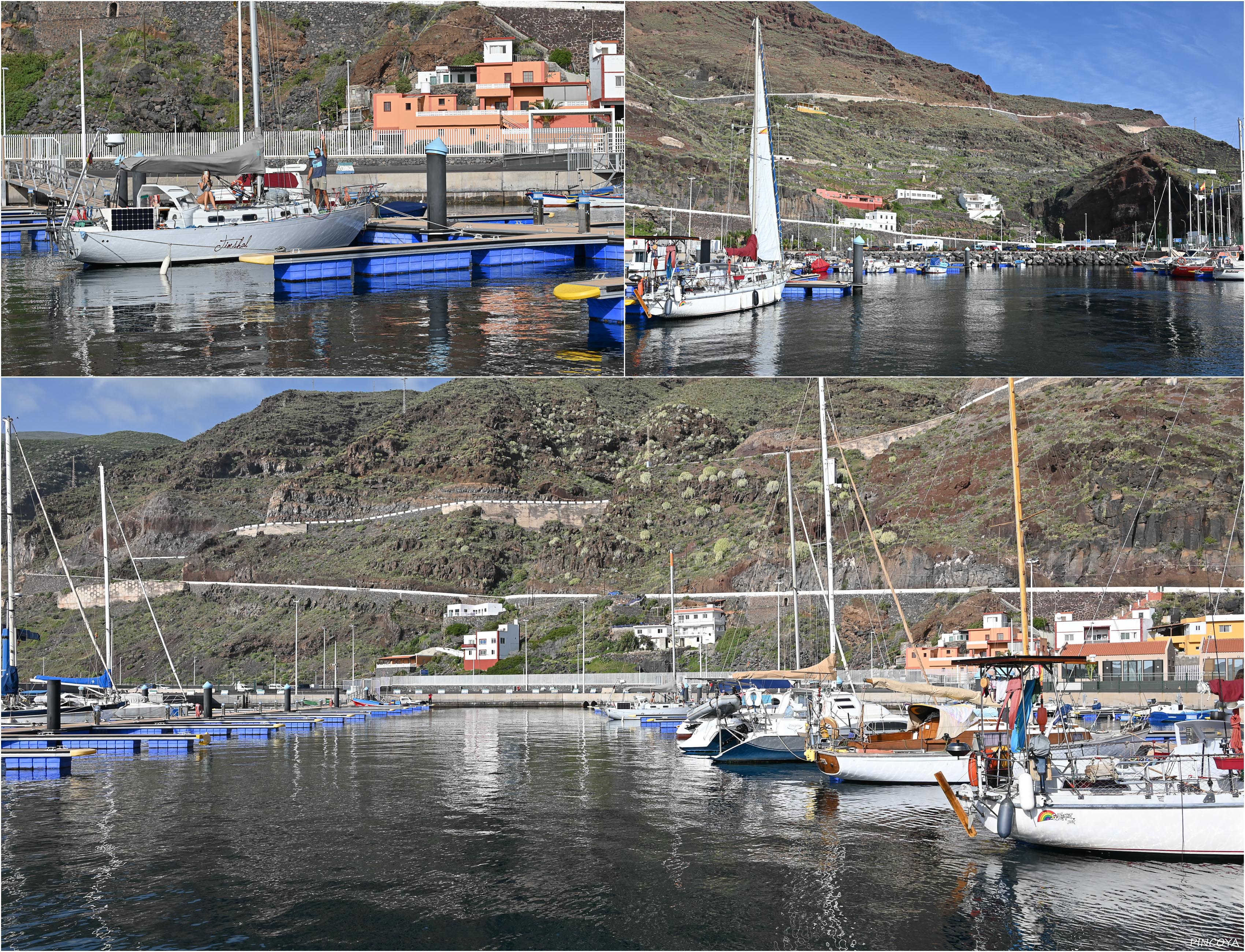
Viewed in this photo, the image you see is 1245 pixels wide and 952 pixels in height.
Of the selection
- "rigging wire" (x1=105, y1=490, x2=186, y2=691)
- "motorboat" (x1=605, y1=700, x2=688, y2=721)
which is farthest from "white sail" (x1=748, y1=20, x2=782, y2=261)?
"rigging wire" (x1=105, y1=490, x2=186, y2=691)

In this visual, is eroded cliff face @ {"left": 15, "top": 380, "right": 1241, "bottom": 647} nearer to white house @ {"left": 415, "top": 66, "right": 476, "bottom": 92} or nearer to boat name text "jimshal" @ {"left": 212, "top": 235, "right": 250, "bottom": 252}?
white house @ {"left": 415, "top": 66, "right": 476, "bottom": 92}

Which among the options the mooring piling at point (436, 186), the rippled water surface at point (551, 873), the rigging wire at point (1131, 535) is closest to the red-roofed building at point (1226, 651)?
the rigging wire at point (1131, 535)

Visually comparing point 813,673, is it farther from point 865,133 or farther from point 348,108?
point 865,133

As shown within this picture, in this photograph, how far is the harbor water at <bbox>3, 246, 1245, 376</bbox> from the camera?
938 inches

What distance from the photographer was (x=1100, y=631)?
201 feet

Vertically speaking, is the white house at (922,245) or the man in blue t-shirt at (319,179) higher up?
the white house at (922,245)

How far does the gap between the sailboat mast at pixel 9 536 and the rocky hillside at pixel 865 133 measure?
2134cm

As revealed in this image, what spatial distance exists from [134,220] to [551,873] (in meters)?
30.0

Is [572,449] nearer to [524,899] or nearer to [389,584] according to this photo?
[389,584]

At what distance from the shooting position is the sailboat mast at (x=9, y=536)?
99.2 ft

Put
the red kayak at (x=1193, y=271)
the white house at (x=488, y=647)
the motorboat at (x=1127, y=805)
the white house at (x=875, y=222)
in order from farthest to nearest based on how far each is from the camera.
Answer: the white house at (x=875, y=222)
the white house at (x=488, y=647)
the red kayak at (x=1193, y=271)
the motorboat at (x=1127, y=805)

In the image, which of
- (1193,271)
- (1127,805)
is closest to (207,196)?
(1127,805)

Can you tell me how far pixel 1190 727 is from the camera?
63.6ft

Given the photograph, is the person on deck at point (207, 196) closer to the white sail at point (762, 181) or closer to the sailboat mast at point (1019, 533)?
the white sail at point (762, 181)
